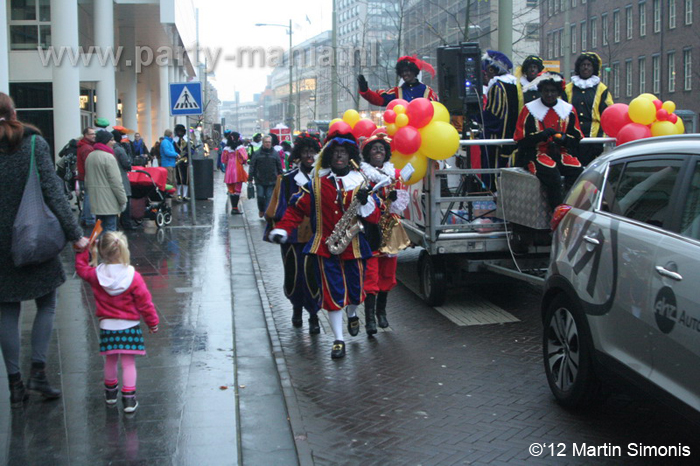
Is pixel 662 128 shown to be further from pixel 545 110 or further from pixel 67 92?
pixel 67 92

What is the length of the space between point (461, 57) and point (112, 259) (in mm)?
6886

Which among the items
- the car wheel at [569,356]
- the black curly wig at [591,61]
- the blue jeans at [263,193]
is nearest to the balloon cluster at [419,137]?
the black curly wig at [591,61]

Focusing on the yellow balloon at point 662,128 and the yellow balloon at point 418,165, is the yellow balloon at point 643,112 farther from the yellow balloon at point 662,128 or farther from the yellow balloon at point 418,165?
the yellow balloon at point 418,165

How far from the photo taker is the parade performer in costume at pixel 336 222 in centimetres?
690

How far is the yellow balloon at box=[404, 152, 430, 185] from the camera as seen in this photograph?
8570 mm

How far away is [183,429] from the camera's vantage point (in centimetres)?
505

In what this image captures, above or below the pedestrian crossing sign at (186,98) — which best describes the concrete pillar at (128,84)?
above

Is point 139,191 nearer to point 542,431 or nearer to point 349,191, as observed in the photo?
point 349,191

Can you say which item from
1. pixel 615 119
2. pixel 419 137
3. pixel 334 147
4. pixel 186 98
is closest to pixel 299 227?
pixel 334 147

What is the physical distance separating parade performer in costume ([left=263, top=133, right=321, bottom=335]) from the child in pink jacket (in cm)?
233

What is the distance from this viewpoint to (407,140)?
27.7 feet

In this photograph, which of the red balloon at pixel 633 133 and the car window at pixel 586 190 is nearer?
the car window at pixel 586 190

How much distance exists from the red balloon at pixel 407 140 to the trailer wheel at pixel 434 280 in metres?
1.22

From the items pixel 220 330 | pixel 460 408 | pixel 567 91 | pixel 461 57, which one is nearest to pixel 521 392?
pixel 460 408
